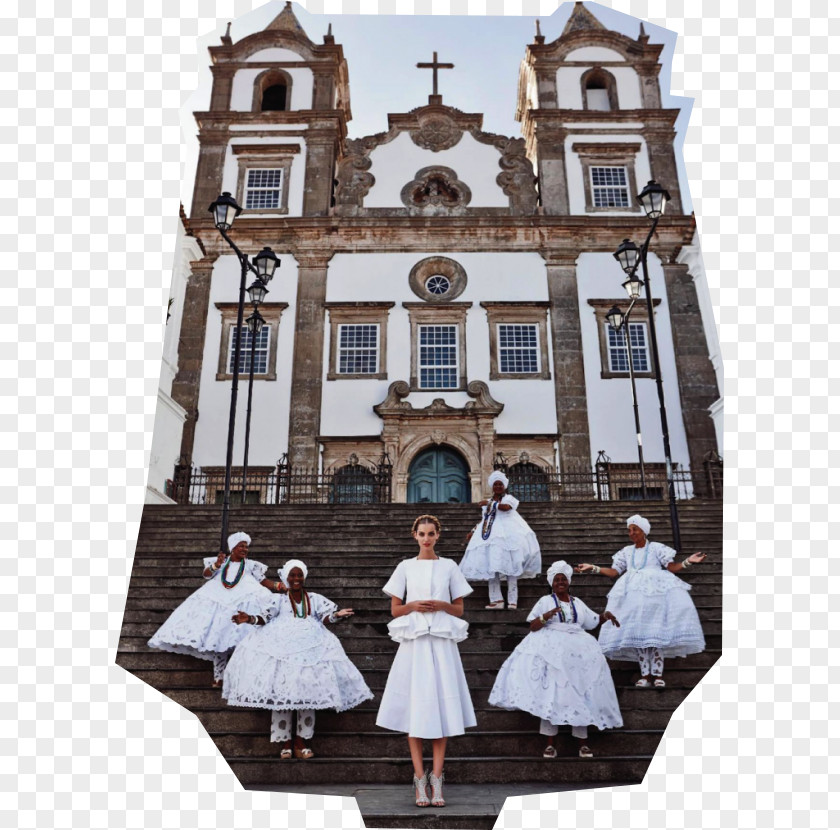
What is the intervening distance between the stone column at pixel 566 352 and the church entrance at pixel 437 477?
7.04 ft

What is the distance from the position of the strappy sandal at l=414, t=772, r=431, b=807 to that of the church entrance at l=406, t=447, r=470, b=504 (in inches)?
365

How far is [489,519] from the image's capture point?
249 inches

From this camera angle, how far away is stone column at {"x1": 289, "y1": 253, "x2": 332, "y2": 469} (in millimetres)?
11930

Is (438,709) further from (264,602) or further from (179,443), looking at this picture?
(179,443)

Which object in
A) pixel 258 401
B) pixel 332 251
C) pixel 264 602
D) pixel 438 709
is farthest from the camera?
pixel 332 251

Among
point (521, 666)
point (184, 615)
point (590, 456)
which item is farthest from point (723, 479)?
point (590, 456)

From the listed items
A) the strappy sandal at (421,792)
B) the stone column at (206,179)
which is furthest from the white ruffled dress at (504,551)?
the stone column at (206,179)

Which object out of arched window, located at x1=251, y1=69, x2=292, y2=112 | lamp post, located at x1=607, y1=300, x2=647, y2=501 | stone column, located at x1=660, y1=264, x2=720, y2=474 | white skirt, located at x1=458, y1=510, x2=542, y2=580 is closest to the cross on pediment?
stone column, located at x1=660, y1=264, x2=720, y2=474

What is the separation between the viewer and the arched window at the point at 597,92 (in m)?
11.2

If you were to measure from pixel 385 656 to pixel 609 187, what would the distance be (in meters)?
10.8

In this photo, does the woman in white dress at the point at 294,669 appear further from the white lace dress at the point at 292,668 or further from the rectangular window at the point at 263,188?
the rectangular window at the point at 263,188

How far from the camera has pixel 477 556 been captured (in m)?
6.09

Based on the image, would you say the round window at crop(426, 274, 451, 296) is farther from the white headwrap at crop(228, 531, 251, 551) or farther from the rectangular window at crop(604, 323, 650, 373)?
the white headwrap at crop(228, 531, 251, 551)

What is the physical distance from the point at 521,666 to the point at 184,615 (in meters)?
2.21
